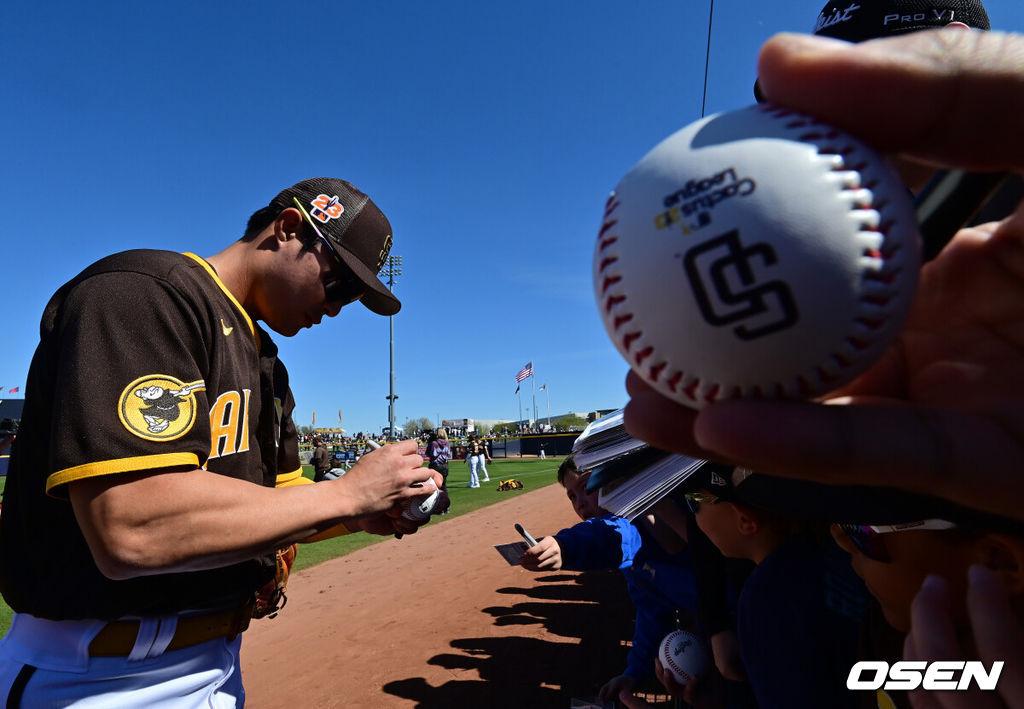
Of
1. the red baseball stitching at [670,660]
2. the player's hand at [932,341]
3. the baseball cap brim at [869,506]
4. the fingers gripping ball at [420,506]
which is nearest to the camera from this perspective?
the player's hand at [932,341]

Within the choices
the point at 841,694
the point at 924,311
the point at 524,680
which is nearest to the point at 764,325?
the point at 924,311

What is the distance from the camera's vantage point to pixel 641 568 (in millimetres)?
3525

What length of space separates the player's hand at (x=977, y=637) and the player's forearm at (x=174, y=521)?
4.47 feet

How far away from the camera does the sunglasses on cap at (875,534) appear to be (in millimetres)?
1210

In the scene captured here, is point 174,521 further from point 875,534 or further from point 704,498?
point 704,498

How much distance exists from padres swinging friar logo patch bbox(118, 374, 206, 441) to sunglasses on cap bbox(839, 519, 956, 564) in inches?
64.5

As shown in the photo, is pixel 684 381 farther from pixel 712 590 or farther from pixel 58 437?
pixel 712 590

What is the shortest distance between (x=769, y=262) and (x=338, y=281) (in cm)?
175

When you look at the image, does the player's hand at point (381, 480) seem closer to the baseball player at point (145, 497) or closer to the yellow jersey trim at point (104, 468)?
the baseball player at point (145, 497)

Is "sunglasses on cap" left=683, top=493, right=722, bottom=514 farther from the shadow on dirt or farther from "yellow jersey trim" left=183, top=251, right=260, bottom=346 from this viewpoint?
the shadow on dirt

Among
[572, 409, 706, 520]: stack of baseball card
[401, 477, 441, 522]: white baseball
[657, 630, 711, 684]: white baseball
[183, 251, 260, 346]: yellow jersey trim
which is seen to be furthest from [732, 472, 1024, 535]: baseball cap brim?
[183, 251, 260, 346]: yellow jersey trim

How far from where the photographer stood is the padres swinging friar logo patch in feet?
4.31

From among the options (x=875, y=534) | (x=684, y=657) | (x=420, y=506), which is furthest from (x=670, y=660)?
(x=875, y=534)

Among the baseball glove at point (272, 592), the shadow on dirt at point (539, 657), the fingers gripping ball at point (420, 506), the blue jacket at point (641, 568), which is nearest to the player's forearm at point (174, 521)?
the fingers gripping ball at point (420, 506)
